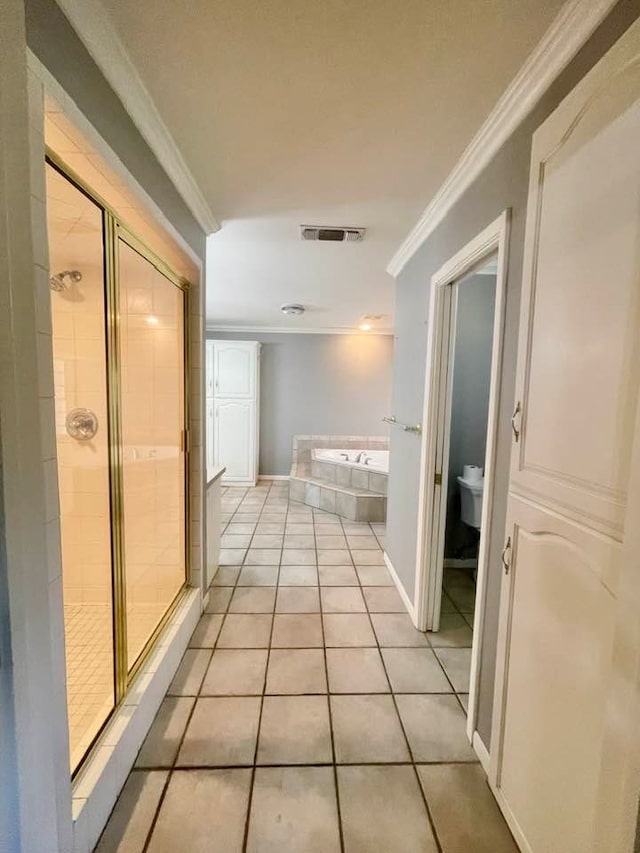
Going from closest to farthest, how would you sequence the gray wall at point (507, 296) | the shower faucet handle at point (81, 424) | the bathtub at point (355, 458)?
1. the gray wall at point (507, 296)
2. the shower faucet handle at point (81, 424)
3. the bathtub at point (355, 458)

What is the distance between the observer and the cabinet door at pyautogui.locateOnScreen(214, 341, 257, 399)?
5.09 meters

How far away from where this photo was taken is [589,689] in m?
0.77

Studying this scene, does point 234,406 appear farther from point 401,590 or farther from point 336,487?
point 401,590

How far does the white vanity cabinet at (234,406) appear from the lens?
5094 mm

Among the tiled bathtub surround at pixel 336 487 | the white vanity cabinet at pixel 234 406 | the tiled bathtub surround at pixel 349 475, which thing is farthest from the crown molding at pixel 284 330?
the tiled bathtub surround at pixel 349 475

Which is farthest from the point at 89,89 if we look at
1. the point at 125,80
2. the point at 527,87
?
the point at 527,87

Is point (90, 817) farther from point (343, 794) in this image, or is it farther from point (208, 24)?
point (208, 24)

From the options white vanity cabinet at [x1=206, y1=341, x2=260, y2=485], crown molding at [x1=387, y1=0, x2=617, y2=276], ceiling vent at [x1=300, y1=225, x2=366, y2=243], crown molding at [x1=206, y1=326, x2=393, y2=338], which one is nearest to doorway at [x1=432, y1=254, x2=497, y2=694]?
ceiling vent at [x1=300, y1=225, x2=366, y2=243]

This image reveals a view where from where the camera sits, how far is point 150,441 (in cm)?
187

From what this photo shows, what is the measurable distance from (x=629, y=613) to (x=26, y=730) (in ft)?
3.46

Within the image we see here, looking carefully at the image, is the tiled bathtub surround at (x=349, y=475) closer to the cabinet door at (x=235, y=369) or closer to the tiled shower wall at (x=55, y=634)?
the cabinet door at (x=235, y=369)

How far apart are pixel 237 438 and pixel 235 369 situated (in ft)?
3.30

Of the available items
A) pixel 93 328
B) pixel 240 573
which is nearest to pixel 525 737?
pixel 240 573

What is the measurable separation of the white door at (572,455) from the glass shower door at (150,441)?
4.82 feet
